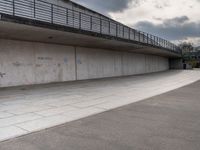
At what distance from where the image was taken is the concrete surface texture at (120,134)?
4.57 m

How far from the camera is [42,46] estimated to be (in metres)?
18.9

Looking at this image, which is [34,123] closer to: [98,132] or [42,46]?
[98,132]

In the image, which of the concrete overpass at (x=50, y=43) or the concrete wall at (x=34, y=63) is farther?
the concrete wall at (x=34, y=63)

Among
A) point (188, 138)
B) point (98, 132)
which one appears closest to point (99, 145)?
point (98, 132)

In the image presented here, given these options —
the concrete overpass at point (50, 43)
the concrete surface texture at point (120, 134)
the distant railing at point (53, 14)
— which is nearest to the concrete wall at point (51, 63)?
the concrete overpass at point (50, 43)

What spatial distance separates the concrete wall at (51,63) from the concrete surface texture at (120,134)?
1122 cm

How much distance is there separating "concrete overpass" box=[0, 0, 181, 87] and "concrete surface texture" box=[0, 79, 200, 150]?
27.1 feet

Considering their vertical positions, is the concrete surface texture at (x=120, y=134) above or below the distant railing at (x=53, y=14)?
below

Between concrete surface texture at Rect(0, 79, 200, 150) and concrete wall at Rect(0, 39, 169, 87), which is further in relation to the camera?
concrete wall at Rect(0, 39, 169, 87)

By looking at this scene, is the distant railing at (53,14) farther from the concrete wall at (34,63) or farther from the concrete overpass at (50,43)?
the concrete wall at (34,63)

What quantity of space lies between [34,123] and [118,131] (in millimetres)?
2406

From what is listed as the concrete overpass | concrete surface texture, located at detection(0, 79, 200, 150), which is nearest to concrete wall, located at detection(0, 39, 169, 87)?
the concrete overpass

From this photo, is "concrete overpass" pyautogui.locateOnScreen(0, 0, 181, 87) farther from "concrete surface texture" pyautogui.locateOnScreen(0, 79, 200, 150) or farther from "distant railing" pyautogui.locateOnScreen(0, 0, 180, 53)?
"concrete surface texture" pyautogui.locateOnScreen(0, 79, 200, 150)

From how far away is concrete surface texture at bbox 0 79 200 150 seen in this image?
Result: 457 cm
